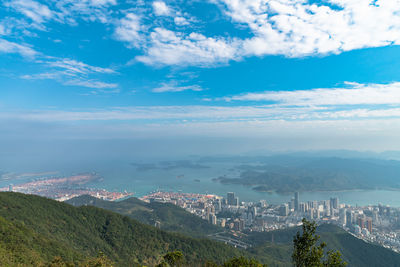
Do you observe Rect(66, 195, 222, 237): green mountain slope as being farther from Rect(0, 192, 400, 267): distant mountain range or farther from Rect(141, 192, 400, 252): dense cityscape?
Rect(0, 192, 400, 267): distant mountain range

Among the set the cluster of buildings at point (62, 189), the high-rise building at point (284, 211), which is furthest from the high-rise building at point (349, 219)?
the cluster of buildings at point (62, 189)

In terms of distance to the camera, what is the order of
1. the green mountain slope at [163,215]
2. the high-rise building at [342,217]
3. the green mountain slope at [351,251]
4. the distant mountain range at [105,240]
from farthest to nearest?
the high-rise building at [342,217] < the green mountain slope at [163,215] < the green mountain slope at [351,251] < the distant mountain range at [105,240]

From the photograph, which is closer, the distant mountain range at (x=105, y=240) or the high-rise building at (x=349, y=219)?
the distant mountain range at (x=105, y=240)

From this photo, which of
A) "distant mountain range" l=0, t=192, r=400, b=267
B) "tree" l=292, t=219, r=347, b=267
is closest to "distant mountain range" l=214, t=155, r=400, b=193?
"distant mountain range" l=0, t=192, r=400, b=267

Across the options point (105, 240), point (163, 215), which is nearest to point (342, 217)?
point (163, 215)

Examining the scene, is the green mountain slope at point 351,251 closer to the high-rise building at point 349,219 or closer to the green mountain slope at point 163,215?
the green mountain slope at point 163,215

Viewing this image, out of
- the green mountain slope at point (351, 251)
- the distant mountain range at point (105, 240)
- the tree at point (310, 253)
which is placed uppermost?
the tree at point (310, 253)

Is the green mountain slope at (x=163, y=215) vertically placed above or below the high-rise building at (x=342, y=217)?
above
